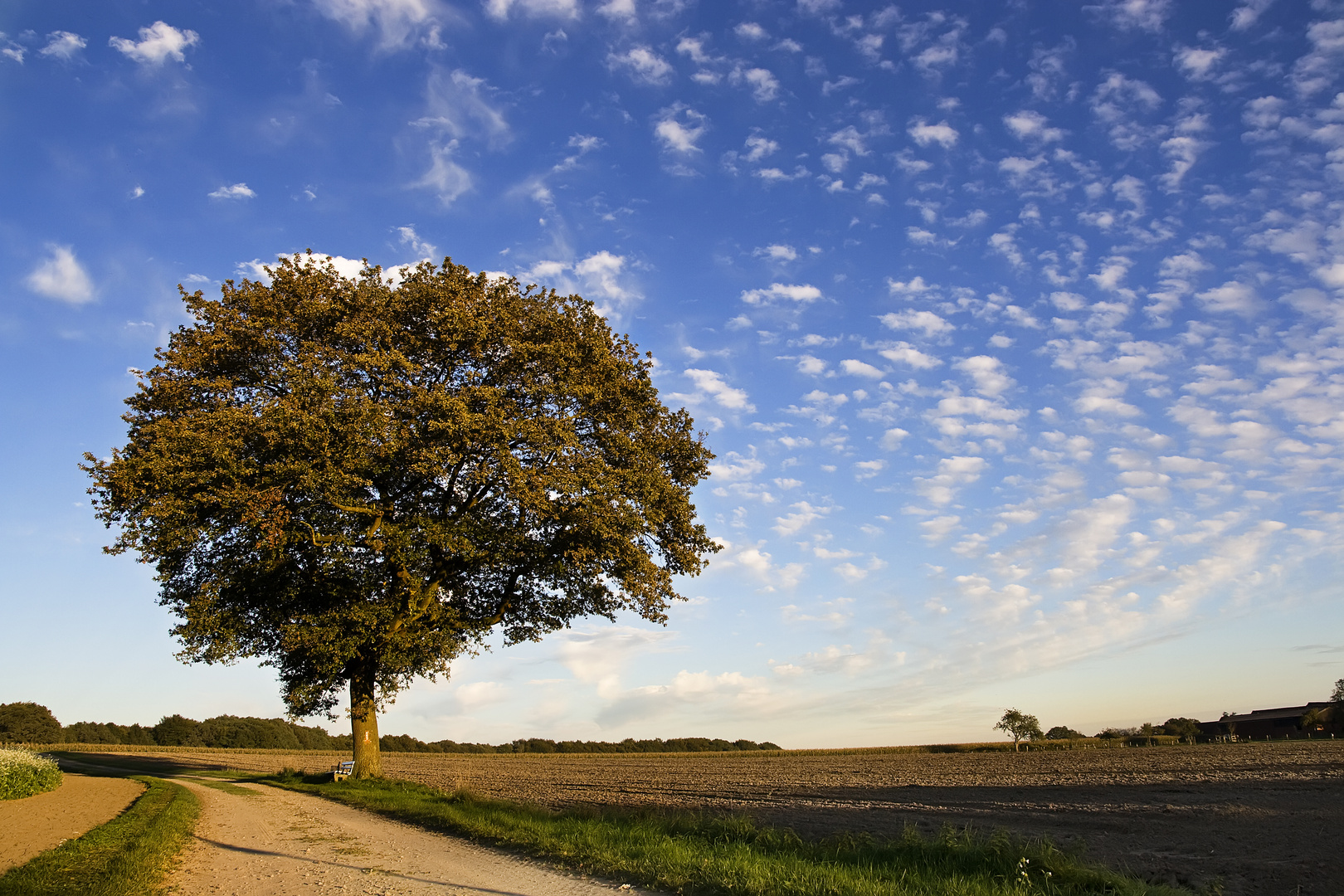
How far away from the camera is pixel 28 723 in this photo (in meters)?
104

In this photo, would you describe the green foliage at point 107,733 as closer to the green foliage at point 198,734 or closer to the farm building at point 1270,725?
the green foliage at point 198,734

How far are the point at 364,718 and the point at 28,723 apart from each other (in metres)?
112

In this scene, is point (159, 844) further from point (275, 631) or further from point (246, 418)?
point (275, 631)

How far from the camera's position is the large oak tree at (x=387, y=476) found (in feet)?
71.3

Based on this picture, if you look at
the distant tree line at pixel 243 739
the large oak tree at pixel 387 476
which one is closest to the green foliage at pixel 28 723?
the distant tree line at pixel 243 739

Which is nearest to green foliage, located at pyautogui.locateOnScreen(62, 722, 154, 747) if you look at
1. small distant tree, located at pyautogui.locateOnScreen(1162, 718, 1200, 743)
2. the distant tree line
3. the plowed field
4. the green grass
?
the distant tree line

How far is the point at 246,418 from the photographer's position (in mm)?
21719

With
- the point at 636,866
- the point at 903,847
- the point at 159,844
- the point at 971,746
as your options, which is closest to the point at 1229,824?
the point at 903,847

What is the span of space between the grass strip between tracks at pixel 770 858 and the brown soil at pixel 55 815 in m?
6.46

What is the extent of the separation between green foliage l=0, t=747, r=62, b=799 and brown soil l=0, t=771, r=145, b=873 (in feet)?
1.38

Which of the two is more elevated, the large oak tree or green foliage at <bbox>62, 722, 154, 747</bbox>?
the large oak tree

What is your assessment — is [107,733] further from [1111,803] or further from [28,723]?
[1111,803]

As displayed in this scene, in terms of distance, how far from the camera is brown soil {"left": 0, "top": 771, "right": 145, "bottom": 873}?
12.8 meters

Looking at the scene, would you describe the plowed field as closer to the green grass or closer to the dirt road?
the dirt road
